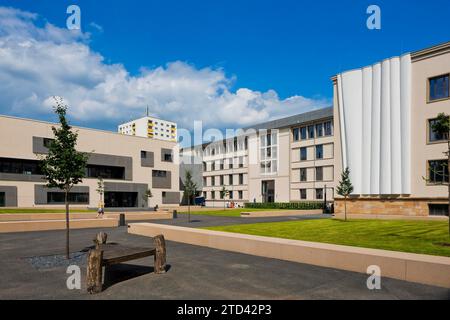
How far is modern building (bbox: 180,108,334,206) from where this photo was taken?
2160 inches

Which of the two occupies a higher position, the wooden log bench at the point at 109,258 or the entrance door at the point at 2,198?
the wooden log bench at the point at 109,258

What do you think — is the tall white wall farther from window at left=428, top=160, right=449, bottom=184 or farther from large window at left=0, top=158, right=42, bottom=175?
large window at left=0, top=158, right=42, bottom=175

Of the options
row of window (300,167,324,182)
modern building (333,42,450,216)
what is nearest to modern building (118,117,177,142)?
row of window (300,167,324,182)

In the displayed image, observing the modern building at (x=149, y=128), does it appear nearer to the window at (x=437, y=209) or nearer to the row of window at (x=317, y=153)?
the row of window at (x=317, y=153)

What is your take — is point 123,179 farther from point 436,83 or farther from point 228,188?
point 436,83

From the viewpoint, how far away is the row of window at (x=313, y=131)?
5394 cm

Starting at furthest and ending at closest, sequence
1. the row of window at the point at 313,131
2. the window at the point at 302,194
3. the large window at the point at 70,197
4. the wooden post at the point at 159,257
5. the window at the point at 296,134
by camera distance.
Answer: the window at the point at 296,134 < the window at the point at 302,194 < the row of window at the point at 313,131 < the large window at the point at 70,197 < the wooden post at the point at 159,257

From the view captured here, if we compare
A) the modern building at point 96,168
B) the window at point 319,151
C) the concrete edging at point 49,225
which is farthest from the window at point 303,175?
the concrete edging at point 49,225

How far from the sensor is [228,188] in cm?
7544

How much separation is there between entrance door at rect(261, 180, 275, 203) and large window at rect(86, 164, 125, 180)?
27847 mm

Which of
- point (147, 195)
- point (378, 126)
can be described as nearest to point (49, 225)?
point (378, 126)

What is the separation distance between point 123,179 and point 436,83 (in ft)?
165

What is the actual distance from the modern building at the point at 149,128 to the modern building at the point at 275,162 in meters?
81.2
